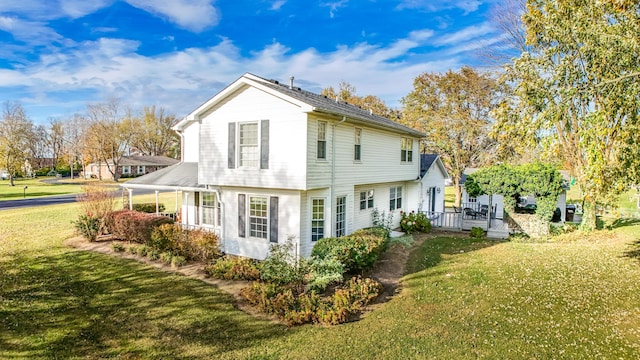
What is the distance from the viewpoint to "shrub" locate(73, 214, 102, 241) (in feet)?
52.3

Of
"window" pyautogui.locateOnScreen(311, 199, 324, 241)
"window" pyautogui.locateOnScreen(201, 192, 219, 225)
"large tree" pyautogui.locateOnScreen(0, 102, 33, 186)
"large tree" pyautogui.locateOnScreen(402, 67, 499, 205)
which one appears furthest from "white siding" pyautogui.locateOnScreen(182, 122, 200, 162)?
"large tree" pyautogui.locateOnScreen(0, 102, 33, 186)

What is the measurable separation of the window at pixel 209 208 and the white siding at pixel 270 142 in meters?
1.66

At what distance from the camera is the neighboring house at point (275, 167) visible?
38.6ft

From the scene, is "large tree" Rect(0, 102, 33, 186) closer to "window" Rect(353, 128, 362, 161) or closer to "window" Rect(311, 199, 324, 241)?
"window" Rect(311, 199, 324, 241)

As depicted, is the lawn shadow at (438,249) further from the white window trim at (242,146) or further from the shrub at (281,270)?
the white window trim at (242,146)

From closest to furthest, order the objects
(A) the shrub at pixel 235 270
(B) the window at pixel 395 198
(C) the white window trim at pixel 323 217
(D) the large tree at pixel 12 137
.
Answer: (A) the shrub at pixel 235 270, (C) the white window trim at pixel 323 217, (B) the window at pixel 395 198, (D) the large tree at pixel 12 137

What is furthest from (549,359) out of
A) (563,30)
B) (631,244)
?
(631,244)

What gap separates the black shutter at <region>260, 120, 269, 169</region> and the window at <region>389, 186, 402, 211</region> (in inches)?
376

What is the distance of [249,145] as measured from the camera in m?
12.7

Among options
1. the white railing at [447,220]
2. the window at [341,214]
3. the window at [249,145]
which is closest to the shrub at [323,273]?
the window at [341,214]

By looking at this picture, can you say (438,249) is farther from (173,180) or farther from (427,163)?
(173,180)

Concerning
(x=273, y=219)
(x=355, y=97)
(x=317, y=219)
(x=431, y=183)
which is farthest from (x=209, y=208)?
(x=355, y=97)

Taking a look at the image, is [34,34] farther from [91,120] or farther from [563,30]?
[91,120]

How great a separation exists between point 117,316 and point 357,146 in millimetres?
10587
